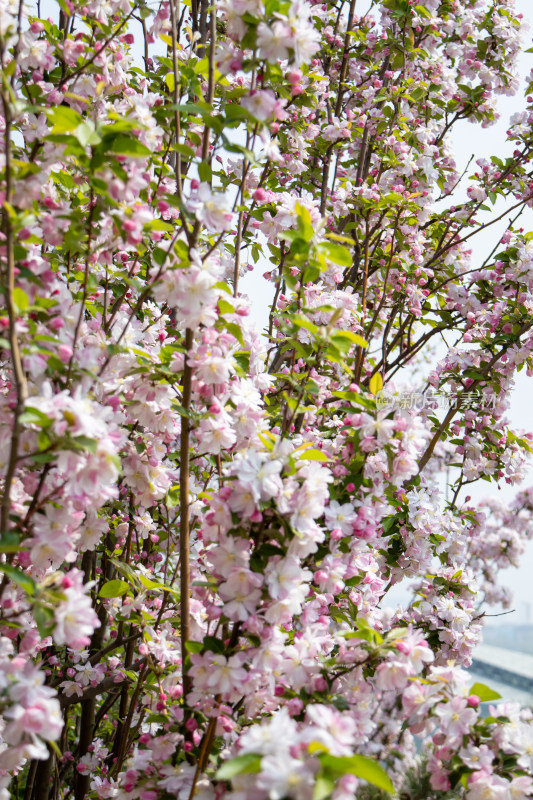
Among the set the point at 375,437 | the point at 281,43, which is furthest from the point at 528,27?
the point at 375,437

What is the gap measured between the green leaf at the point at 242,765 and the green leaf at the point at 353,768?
9 cm

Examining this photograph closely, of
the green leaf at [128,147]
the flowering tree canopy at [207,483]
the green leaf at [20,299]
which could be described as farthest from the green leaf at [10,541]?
the green leaf at [128,147]

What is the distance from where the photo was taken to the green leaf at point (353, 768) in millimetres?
882

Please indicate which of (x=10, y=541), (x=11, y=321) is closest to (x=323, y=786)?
(x=10, y=541)

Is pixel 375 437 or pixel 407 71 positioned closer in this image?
pixel 375 437

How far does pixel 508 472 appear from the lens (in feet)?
9.83

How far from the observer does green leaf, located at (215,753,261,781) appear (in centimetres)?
88

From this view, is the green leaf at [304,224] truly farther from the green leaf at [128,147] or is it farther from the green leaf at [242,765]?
the green leaf at [242,765]

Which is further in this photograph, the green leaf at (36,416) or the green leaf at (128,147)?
the green leaf at (128,147)

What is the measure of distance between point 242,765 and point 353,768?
5.8 inches

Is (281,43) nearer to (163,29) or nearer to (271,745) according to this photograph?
(163,29)

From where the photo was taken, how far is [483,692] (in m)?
1.29

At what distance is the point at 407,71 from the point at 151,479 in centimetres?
241

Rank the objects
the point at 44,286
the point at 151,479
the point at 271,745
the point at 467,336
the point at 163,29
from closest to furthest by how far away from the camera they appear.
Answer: the point at 271,745
the point at 44,286
the point at 151,479
the point at 163,29
the point at 467,336
